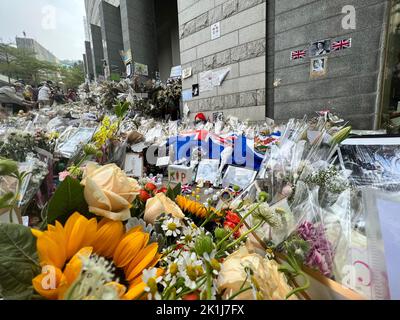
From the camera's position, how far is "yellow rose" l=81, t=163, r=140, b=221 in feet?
1.07

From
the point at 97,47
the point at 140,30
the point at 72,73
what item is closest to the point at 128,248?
the point at 140,30

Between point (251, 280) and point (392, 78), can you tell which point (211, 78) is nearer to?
point (392, 78)

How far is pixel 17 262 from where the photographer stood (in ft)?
0.90

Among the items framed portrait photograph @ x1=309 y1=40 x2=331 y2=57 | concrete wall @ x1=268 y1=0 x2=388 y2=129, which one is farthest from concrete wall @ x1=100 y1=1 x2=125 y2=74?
framed portrait photograph @ x1=309 y1=40 x2=331 y2=57

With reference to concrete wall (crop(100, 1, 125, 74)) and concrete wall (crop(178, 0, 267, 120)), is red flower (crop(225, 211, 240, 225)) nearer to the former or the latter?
concrete wall (crop(178, 0, 267, 120))

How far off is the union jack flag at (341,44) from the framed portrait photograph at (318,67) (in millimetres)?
140

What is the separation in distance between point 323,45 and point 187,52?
2422mm

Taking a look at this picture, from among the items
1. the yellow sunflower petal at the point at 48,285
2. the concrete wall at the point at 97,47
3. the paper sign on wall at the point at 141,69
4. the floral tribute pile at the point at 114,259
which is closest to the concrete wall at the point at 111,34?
the paper sign on wall at the point at 141,69

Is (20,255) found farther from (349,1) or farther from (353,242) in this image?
(349,1)

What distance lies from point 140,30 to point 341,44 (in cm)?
615

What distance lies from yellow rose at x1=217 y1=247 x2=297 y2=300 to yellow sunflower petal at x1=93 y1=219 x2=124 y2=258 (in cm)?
17

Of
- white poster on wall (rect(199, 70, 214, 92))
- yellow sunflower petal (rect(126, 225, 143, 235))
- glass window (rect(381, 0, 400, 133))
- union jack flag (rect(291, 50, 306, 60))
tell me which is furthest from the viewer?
white poster on wall (rect(199, 70, 214, 92))

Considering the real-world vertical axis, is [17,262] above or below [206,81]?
below

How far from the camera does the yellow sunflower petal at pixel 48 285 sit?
251 millimetres
